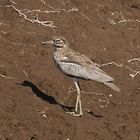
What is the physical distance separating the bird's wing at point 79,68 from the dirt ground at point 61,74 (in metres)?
0.60

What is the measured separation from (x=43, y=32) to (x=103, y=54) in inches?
48.9

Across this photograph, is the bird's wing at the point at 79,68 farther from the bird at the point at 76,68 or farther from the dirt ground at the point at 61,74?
the dirt ground at the point at 61,74

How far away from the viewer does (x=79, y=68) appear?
909cm

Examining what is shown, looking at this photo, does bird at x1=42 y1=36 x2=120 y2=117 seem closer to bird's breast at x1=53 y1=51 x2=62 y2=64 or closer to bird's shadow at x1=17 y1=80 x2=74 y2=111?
bird's breast at x1=53 y1=51 x2=62 y2=64

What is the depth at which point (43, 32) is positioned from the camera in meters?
12.0

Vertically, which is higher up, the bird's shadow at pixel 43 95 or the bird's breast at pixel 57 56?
the bird's breast at pixel 57 56

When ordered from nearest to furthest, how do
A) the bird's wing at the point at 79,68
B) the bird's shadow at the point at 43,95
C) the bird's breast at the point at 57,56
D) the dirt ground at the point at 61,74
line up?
the dirt ground at the point at 61,74 < the bird's wing at the point at 79,68 < the bird's breast at the point at 57,56 < the bird's shadow at the point at 43,95

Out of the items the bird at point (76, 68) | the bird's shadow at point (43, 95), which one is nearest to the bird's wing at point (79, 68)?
the bird at point (76, 68)

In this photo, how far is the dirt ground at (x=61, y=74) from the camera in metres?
8.66

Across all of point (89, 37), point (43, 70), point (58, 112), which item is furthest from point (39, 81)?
point (89, 37)

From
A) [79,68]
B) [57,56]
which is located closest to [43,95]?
[57,56]

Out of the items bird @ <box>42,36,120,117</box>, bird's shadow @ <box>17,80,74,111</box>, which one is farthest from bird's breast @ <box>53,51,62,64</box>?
bird's shadow @ <box>17,80,74,111</box>

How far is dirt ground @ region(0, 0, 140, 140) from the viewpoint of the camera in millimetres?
8656

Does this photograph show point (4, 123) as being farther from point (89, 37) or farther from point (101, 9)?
point (101, 9)
